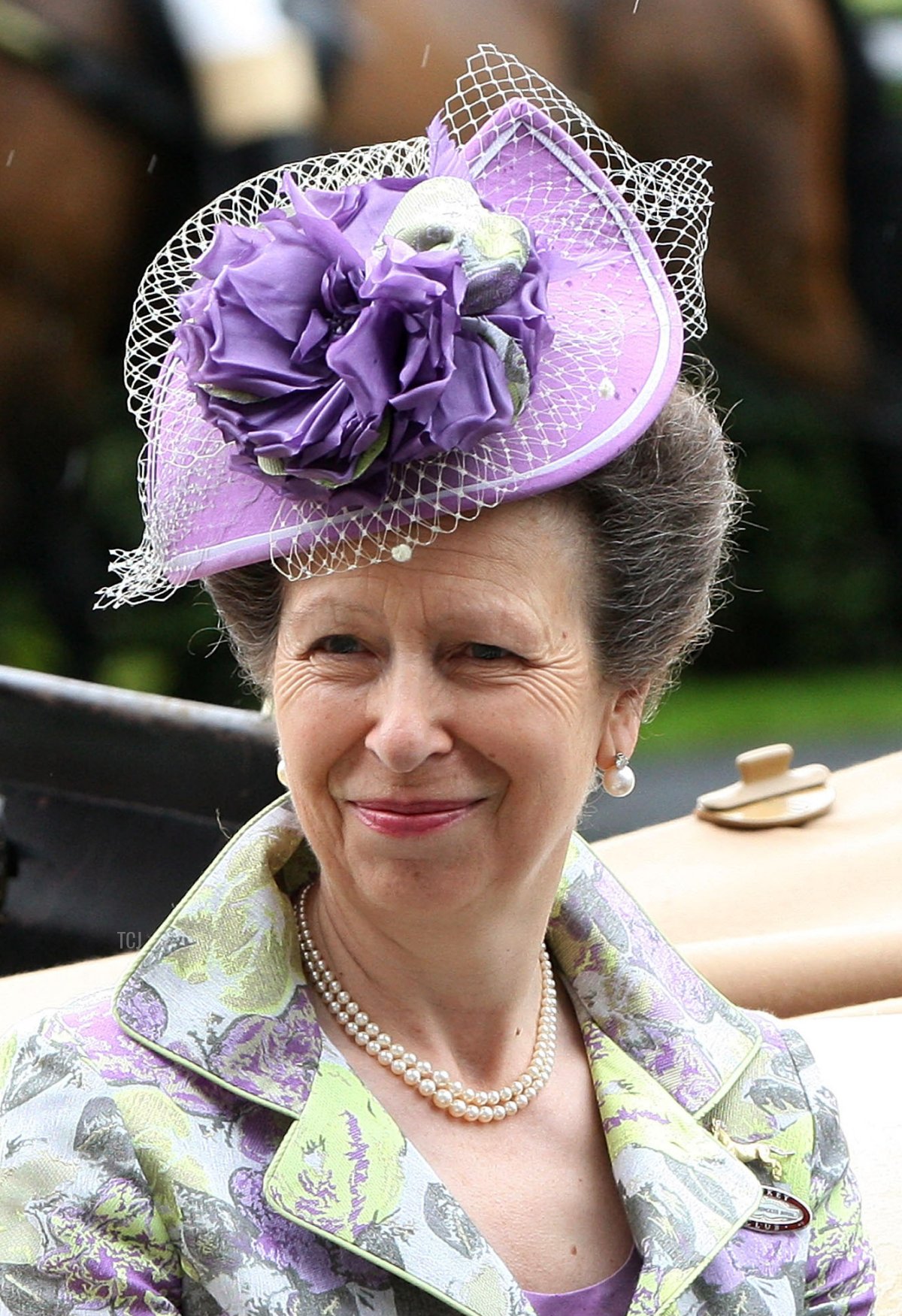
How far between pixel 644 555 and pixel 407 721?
313 mm

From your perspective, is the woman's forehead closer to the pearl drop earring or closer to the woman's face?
the woman's face

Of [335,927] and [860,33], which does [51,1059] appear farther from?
[860,33]

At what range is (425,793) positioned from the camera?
149cm

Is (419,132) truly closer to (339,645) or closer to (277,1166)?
(339,645)

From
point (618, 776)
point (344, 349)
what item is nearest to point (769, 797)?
point (618, 776)

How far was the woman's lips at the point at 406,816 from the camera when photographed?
1492 mm

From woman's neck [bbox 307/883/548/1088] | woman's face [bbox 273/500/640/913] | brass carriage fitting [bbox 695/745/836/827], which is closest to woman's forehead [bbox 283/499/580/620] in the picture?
woman's face [bbox 273/500/640/913]

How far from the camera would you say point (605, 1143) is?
5.63ft

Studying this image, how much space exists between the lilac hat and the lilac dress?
0.68 metres

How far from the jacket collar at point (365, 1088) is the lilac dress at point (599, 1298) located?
43 mm

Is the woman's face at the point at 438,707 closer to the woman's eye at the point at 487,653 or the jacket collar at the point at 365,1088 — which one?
the woman's eye at the point at 487,653

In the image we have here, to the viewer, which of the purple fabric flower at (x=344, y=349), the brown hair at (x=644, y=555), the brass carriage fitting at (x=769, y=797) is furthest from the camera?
the brass carriage fitting at (x=769, y=797)

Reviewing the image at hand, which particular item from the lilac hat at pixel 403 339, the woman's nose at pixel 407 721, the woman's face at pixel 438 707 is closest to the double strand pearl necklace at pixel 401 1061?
the woman's face at pixel 438 707

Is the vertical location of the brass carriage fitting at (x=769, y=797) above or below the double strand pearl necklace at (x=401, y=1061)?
below
